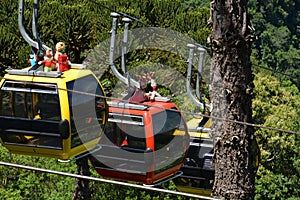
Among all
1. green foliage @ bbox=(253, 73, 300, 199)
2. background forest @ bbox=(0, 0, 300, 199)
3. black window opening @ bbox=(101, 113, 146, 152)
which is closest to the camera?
black window opening @ bbox=(101, 113, 146, 152)

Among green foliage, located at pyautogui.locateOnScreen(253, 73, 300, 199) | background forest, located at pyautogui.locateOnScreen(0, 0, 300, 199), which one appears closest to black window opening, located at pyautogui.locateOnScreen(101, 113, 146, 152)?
background forest, located at pyautogui.locateOnScreen(0, 0, 300, 199)

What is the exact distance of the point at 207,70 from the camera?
21.0m

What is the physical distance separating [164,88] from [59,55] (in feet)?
41.9

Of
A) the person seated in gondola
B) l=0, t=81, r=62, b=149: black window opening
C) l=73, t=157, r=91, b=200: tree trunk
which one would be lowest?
l=73, t=157, r=91, b=200: tree trunk

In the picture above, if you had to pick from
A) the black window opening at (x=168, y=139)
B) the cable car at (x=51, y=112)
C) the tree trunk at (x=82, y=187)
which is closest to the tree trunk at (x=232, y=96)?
the cable car at (x=51, y=112)

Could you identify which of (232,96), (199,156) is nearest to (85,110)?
(199,156)

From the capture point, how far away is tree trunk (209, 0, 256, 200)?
7223 millimetres

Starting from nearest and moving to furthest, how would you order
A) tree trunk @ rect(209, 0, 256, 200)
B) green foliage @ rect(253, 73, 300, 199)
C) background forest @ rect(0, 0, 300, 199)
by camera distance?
tree trunk @ rect(209, 0, 256, 200)
background forest @ rect(0, 0, 300, 199)
green foliage @ rect(253, 73, 300, 199)

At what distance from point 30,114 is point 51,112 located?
0.41 m

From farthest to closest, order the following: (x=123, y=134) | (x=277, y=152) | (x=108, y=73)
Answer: (x=277, y=152) < (x=108, y=73) < (x=123, y=134)

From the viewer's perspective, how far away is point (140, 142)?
10.2 metres

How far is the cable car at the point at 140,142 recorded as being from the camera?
32.3ft

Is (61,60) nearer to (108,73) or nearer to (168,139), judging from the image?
(168,139)

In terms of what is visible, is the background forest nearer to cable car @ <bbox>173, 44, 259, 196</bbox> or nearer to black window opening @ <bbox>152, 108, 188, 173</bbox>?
cable car @ <bbox>173, 44, 259, 196</bbox>
